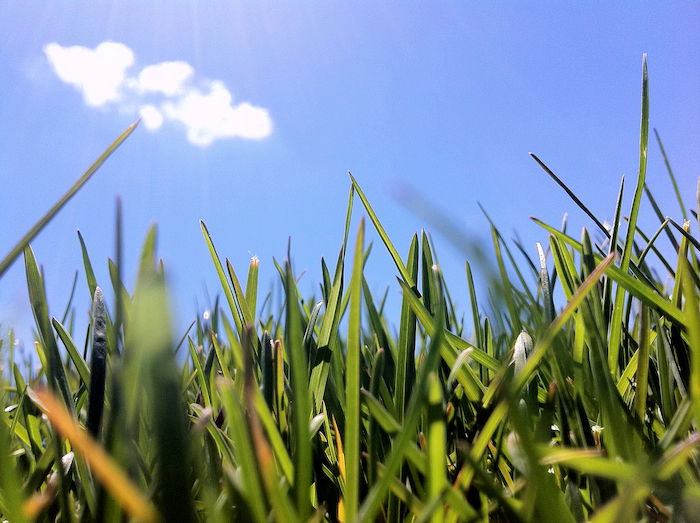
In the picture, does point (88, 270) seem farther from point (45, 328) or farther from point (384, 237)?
point (384, 237)

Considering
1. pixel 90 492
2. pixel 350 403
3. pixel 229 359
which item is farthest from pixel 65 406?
pixel 229 359

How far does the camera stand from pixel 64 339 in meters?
0.45

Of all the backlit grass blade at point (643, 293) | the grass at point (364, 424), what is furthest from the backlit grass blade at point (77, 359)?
the backlit grass blade at point (643, 293)

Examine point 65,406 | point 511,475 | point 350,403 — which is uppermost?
point 65,406

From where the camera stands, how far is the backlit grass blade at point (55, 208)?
279 mm

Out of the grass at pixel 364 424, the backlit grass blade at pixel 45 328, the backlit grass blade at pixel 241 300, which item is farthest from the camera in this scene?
the backlit grass blade at pixel 241 300

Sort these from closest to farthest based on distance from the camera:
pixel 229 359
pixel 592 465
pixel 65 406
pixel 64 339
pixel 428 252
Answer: pixel 592 465
pixel 65 406
pixel 64 339
pixel 428 252
pixel 229 359

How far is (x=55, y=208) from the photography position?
295 millimetres

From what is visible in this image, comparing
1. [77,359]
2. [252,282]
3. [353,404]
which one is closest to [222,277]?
[252,282]

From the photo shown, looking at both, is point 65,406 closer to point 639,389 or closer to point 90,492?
point 90,492

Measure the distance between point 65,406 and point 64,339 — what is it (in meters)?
0.12

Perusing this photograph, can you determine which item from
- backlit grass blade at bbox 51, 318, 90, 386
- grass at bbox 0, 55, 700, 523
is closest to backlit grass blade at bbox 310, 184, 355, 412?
grass at bbox 0, 55, 700, 523

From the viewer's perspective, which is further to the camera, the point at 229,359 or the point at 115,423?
the point at 229,359

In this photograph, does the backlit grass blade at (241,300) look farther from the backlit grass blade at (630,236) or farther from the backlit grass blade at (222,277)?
the backlit grass blade at (630,236)
